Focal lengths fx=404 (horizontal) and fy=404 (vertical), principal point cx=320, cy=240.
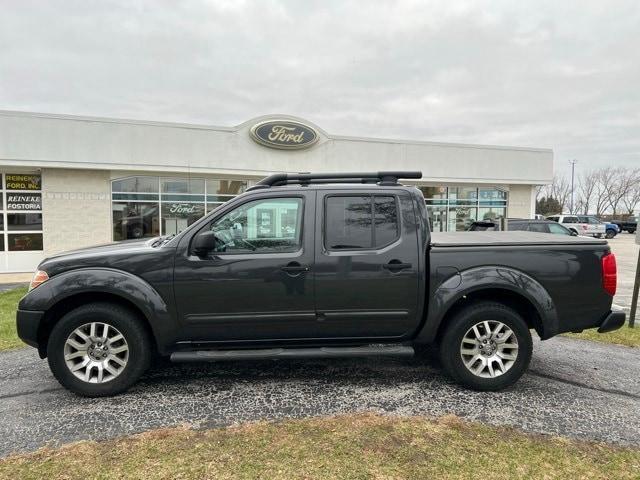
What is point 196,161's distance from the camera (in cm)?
1332

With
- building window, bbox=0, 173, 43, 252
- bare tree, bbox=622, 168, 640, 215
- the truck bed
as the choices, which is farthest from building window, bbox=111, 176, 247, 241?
bare tree, bbox=622, 168, 640, 215

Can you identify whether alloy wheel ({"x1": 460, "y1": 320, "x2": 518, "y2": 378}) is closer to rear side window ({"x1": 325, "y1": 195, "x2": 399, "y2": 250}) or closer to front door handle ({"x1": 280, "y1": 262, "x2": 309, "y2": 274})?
rear side window ({"x1": 325, "y1": 195, "x2": 399, "y2": 250})

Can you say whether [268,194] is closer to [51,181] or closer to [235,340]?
[235,340]

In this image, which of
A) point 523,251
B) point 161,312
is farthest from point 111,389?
point 523,251

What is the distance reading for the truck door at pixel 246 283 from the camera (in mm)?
3660

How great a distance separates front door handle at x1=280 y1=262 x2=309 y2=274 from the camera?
3693 mm

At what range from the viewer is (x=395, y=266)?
3779mm

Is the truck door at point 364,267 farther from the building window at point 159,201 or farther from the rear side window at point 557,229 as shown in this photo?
the rear side window at point 557,229

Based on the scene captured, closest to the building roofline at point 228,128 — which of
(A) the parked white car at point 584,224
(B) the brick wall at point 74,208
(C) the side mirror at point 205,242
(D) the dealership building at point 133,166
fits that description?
(D) the dealership building at point 133,166

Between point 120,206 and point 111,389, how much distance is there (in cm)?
1081

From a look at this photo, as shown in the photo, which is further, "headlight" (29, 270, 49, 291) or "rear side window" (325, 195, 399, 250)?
"rear side window" (325, 195, 399, 250)

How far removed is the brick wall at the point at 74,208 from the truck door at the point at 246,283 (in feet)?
35.4

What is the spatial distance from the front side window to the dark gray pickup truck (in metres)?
0.01

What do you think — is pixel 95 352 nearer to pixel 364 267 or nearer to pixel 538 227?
pixel 364 267
